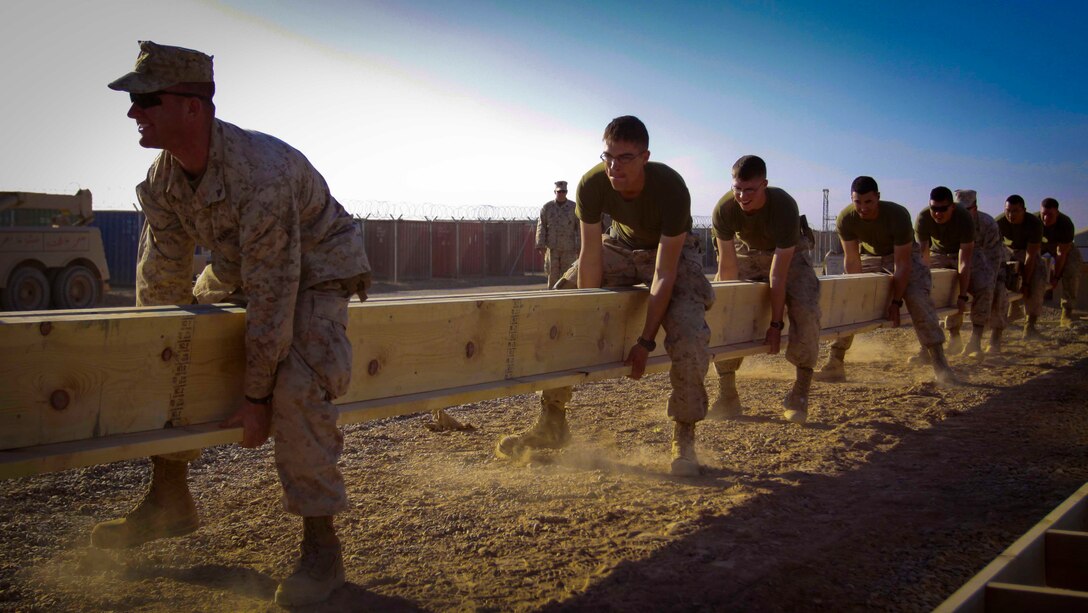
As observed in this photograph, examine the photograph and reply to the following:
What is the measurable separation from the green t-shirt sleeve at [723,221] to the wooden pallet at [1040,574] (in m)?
3.84

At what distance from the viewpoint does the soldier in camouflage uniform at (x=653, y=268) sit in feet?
16.7

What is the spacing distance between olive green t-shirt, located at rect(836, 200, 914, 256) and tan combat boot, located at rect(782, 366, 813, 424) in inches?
101

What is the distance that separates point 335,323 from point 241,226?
498 mm

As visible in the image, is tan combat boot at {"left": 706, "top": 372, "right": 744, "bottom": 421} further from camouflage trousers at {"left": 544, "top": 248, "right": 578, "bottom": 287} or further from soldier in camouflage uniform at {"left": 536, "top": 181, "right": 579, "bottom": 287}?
camouflage trousers at {"left": 544, "top": 248, "right": 578, "bottom": 287}

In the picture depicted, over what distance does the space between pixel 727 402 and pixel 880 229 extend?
308 centimetres

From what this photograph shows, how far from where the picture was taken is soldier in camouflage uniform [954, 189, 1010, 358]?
1080 cm

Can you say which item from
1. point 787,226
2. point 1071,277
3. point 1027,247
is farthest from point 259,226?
point 1071,277

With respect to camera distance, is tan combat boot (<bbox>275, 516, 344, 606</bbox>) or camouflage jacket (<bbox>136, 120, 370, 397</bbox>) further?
tan combat boot (<bbox>275, 516, 344, 606</bbox>)

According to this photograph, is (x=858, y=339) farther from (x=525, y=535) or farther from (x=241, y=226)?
(x=241, y=226)

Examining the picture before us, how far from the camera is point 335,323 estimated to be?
10.9 ft

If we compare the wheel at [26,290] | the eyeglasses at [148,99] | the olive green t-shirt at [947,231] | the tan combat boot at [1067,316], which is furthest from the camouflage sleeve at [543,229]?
the eyeglasses at [148,99]

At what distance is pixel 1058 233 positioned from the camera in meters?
14.3

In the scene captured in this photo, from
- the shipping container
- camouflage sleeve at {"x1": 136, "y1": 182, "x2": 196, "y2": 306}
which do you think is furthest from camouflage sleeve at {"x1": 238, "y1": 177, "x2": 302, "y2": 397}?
the shipping container

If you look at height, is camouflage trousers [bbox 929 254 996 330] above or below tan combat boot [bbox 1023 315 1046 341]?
above
